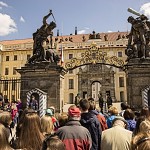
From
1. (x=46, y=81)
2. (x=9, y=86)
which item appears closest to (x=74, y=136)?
(x=46, y=81)

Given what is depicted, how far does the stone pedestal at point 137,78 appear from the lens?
10.8 m

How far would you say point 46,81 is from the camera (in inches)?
453

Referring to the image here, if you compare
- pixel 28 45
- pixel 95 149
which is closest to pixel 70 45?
pixel 28 45

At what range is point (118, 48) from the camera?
46.8 meters

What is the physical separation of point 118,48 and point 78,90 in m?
11.1

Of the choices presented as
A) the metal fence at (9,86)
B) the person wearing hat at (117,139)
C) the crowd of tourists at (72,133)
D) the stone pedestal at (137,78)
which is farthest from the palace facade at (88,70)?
the person wearing hat at (117,139)

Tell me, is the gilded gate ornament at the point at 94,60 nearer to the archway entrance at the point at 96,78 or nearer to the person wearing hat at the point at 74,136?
the person wearing hat at the point at 74,136

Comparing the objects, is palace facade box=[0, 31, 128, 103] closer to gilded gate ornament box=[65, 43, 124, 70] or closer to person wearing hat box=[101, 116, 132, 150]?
gilded gate ornament box=[65, 43, 124, 70]

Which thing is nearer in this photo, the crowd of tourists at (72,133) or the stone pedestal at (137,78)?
the crowd of tourists at (72,133)

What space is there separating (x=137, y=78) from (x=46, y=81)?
419cm

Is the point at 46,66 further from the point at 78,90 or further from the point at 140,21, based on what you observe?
the point at 78,90

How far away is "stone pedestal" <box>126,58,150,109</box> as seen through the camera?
10766 millimetres

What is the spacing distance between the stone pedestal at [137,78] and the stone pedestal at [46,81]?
10.5 feet

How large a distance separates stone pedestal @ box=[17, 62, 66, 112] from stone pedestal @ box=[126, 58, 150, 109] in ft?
10.5
